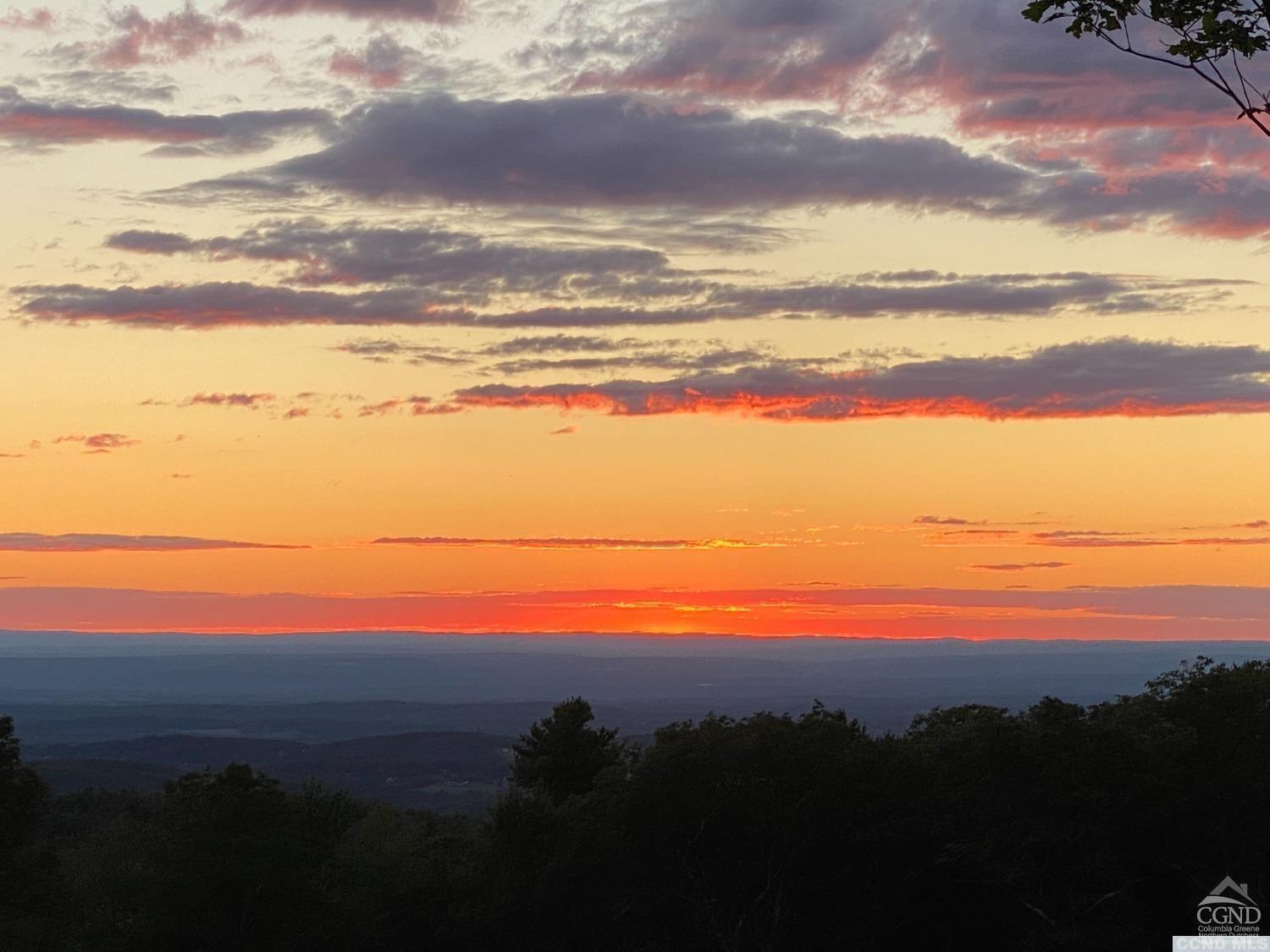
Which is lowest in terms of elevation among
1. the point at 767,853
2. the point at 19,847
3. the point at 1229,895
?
the point at 1229,895

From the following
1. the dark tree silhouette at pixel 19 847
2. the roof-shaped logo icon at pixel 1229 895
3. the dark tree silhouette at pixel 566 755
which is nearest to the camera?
the roof-shaped logo icon at pixel 1229 895

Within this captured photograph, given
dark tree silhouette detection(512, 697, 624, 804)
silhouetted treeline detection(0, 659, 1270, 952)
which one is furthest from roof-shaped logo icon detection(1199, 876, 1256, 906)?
dark tree silhouette detection(512, 697, 624, 804)

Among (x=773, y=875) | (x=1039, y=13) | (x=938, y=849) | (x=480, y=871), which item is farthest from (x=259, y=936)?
(x=1039, y=13)

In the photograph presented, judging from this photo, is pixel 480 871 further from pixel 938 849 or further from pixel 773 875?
pixel 938 849

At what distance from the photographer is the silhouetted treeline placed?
47875 mm

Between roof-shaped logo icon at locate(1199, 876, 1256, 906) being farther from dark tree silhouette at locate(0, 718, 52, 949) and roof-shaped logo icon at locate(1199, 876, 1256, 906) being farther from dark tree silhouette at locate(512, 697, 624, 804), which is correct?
dark tree silhouette at locate(0, 718, 52, 949)

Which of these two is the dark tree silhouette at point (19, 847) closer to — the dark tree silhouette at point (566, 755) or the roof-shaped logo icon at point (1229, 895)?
the dark tree silhouette at point (566, 755)

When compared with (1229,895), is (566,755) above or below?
above

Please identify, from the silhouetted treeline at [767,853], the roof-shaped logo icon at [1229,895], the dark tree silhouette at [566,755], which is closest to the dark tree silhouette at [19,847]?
the silhouetted treeline at [767,853]

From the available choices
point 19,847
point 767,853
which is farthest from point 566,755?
point 19,847

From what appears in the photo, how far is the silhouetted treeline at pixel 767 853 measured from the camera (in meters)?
47.9

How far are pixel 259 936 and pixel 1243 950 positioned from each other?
3254 cm

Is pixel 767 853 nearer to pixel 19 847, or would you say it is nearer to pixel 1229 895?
pixel 1229 895

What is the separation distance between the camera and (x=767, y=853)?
51688 mm
